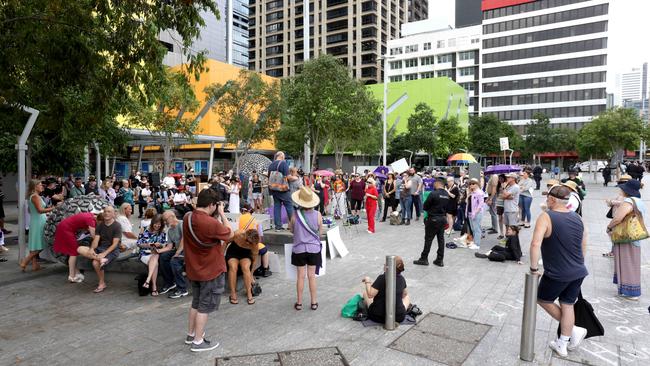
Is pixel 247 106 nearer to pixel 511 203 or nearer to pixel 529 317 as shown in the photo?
pixel 511 203

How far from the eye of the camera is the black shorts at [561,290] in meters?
4.21

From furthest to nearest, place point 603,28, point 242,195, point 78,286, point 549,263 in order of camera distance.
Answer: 1. point 603,28
2. point 242,195
3. point 78,286
4. point 549,263

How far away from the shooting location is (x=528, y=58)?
73562mm

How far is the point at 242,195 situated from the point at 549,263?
1491 centimetres

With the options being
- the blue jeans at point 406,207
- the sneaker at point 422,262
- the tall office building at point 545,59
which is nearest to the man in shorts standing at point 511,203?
the sneaker at point 422,262

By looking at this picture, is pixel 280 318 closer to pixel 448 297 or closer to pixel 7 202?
pixel 448 297

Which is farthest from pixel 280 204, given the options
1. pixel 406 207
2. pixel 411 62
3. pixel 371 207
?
pixel 411 62

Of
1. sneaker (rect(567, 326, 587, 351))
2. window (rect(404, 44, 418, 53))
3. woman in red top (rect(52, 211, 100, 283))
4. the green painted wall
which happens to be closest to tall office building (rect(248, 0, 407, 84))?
window (rect(404, 44, 418, 53))

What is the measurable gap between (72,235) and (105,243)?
62 cm

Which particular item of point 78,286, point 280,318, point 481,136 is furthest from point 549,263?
point 481,136

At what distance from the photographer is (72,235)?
22.9 feet

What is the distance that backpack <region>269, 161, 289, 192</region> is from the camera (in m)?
9.22

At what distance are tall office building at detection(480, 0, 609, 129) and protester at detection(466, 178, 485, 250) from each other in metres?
70.3

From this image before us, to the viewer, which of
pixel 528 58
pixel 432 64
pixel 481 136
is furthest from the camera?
pixel 432 64
